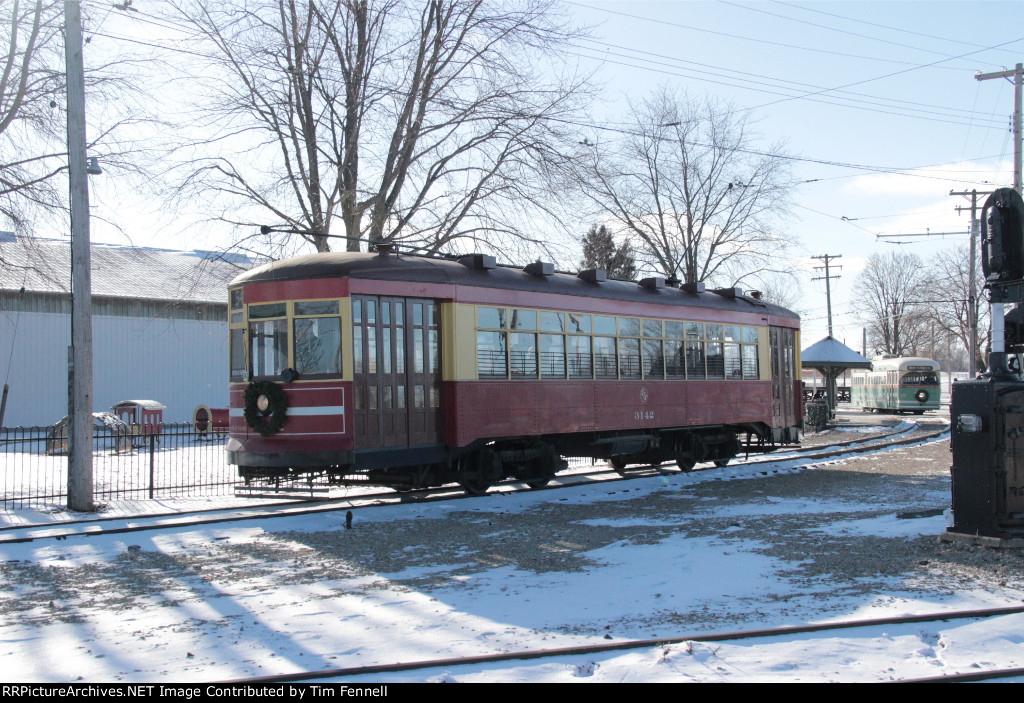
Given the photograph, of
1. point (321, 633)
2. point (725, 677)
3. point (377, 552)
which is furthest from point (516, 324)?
point (725, 677)

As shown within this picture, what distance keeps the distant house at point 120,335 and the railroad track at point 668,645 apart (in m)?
25.2

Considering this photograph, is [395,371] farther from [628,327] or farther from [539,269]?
[628,327]

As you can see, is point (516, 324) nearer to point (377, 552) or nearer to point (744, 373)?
point (377, 552)

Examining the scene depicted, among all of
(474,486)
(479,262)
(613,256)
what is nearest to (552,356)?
(479,262)

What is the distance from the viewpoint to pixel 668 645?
5242mm

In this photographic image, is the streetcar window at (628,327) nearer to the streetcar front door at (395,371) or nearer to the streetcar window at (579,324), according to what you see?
the streetcar window at (579,324)

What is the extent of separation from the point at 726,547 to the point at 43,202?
14.7 metres

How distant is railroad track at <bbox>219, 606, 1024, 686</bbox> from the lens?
15.7 ft

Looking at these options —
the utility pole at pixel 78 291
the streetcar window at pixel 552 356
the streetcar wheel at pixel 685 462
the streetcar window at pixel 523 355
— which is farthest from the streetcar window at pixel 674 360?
the utility pole at pixel 78 291

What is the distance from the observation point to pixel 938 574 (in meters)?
7.20

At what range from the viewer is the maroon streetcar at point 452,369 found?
443 inches

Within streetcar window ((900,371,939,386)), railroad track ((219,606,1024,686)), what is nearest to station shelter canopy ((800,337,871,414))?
streetcar window ((900,371,939,386))

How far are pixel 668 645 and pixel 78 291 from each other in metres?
10.1

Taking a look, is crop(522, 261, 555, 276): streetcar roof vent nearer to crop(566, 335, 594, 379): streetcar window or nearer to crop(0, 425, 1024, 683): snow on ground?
crop(566, 335, 594, 379): streetcar window
